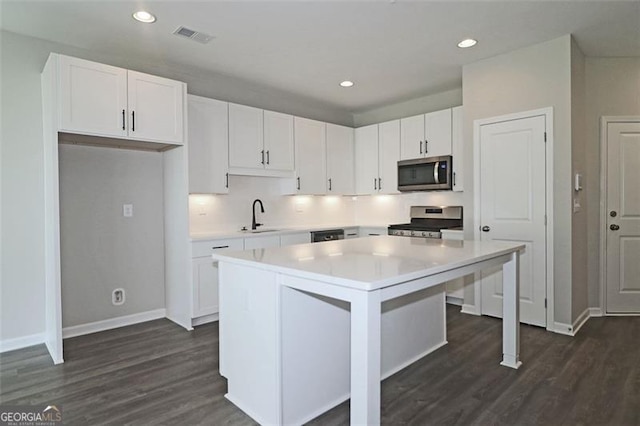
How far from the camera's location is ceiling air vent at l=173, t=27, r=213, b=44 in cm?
302

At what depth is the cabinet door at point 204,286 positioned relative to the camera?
11.7ft

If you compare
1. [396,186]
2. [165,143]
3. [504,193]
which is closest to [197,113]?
[165,143]

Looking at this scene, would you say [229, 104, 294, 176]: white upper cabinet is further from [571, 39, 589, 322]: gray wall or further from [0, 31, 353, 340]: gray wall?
[571, 39, 589, 322]: gray wall

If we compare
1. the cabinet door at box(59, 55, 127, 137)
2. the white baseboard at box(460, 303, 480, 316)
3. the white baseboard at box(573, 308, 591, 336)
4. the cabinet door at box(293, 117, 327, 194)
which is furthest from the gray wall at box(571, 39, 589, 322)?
the cabinet door at box(59, 55, 127, 137)

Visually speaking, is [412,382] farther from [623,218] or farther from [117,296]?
[623,218]

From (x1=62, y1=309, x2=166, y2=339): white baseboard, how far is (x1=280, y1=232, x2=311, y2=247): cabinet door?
1.47 meters

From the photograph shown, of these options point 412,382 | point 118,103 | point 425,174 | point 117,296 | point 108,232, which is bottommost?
point 412,382

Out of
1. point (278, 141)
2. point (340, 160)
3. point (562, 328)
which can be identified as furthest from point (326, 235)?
point (562, 328)

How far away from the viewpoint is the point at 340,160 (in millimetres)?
5352

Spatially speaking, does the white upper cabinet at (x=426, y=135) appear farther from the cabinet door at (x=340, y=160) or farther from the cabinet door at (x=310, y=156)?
the cabinet door at (x=310, y=156)

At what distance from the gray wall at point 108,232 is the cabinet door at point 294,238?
1306 millimetres

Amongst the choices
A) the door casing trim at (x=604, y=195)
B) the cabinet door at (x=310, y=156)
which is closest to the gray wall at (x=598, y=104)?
the door casing trim at (x=604, y=195)

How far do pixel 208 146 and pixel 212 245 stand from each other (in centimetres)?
105

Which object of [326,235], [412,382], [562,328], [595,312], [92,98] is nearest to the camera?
[412,382]
